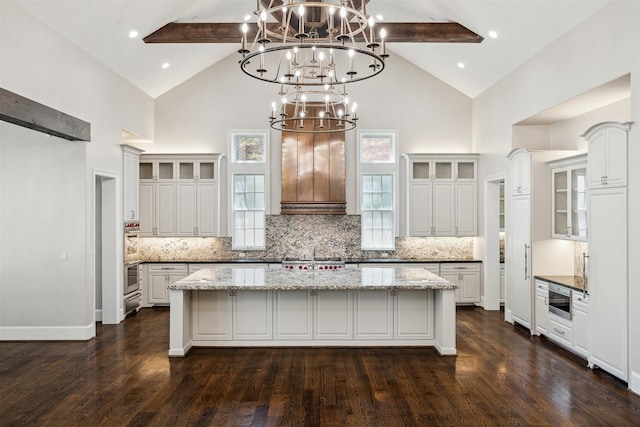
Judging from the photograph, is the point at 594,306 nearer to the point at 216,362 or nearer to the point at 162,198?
the point at 216,362

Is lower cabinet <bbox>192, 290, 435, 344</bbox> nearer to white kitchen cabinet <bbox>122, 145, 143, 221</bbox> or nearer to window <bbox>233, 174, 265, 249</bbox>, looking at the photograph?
white kitchen cabinet <bbox>122, 145, 143, 221</bbox>

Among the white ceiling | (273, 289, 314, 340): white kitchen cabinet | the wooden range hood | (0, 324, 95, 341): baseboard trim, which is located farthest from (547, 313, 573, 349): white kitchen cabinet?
(0, 324, 95, 341): baseboard trim

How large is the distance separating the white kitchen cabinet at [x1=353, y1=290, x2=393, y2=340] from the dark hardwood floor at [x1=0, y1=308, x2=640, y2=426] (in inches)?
9.1

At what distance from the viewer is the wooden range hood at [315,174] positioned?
834 cm

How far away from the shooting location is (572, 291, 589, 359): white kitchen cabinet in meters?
5.29

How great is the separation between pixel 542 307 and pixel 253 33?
5844 millimetres

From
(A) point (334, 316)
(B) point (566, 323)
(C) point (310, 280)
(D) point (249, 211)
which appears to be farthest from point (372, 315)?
(D) point (249, 211)

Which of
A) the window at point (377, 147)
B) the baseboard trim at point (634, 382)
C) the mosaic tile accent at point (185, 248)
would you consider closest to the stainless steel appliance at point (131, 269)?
the mosaic tile accent at point (185, 248)

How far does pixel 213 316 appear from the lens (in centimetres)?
578

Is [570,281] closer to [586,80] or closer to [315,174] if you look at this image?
[586,80]

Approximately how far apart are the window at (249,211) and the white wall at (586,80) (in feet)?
13.7

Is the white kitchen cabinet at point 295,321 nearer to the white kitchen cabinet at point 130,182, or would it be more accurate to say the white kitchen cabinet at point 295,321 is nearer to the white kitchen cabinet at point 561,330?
the white kitchen cabinet at point 561,330

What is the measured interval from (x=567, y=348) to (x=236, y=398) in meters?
4.06

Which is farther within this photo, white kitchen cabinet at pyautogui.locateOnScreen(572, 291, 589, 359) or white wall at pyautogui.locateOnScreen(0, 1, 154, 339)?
white wall at pyautogui.locateOnScreen(0, 1, 154, 339)
